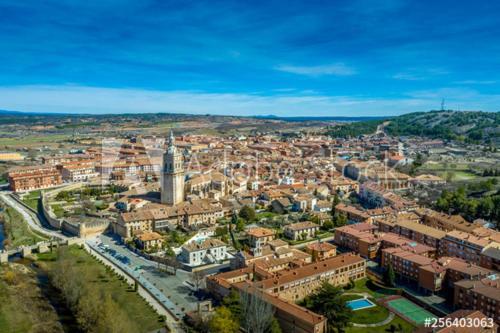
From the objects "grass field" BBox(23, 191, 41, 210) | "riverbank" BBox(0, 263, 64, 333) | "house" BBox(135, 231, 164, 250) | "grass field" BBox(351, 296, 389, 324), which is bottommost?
"riverbank" BBox(0, 263, 64, 333)

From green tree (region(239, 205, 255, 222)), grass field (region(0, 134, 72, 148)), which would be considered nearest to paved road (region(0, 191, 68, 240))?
green tree (region(239, 205, 255, 222))

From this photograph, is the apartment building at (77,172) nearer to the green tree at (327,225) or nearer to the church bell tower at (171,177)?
the church bell tower at (171,177)

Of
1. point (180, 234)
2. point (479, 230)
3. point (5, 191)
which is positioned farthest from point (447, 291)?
point (5, 191)

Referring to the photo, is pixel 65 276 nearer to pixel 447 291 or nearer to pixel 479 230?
pixel 447 291

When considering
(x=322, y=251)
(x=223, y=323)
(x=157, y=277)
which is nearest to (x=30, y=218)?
(x=157, y=277)

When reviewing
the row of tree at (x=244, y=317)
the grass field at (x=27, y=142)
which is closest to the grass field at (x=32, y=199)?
the row of tree at (x=244, y=317)

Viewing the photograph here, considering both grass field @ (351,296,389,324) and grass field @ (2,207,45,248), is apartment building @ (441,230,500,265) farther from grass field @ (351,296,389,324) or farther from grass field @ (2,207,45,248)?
grass field @ (2,207,45,248)

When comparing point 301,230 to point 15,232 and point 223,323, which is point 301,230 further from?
point 15,232
